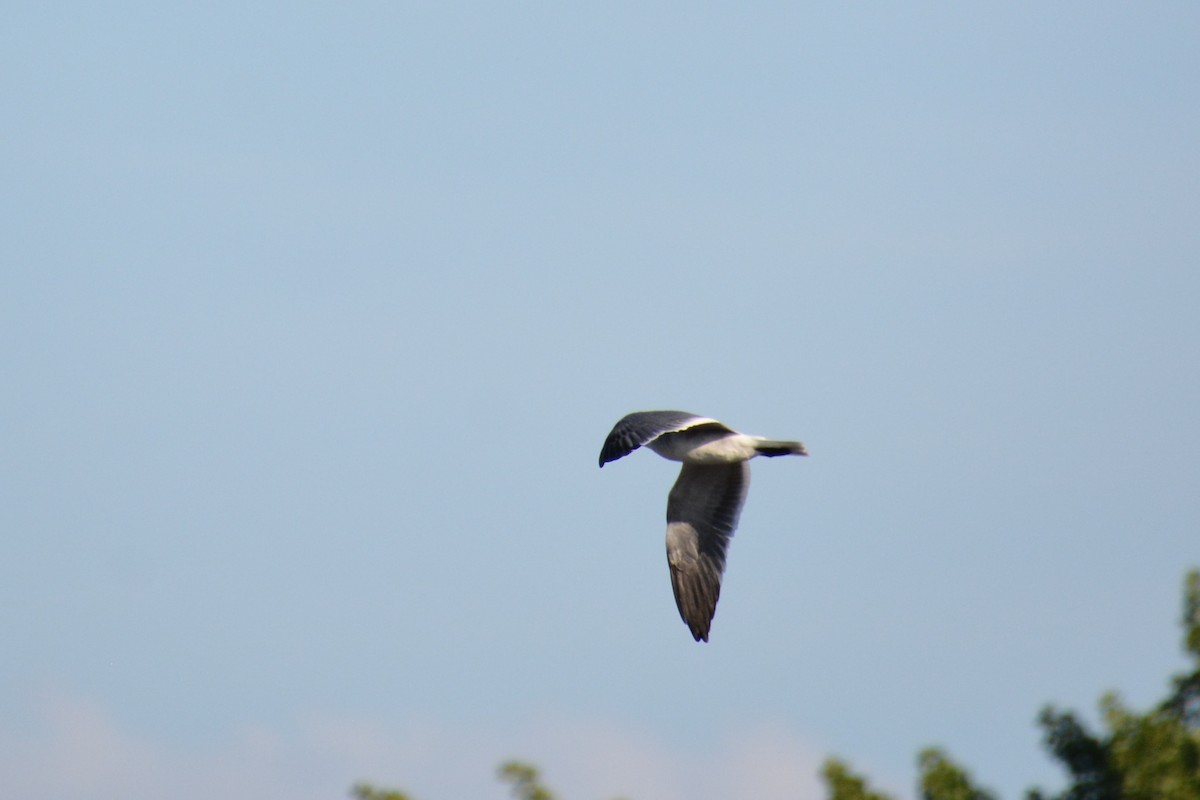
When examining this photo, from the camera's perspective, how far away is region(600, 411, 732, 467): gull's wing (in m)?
26.1

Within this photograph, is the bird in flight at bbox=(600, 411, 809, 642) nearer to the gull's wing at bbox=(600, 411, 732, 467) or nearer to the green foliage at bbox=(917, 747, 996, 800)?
the gull's wing at bbox=(600, 411, 732, 467)

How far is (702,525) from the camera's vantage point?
29391 mm

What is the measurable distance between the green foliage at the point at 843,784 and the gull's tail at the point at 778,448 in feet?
21.8

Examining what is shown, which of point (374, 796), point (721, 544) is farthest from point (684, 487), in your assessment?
point (374, 796)

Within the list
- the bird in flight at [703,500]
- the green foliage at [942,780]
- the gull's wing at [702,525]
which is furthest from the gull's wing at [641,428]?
the green foliage at [942,780]

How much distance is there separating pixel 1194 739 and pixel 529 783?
9.33m

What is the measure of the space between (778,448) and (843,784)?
6984 millimetres

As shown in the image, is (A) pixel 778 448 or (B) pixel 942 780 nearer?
(A) pixel 778 448

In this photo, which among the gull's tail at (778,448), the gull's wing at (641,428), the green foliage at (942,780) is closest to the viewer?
the gull's wing at (641,428)

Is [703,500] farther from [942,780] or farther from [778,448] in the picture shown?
[942,780]

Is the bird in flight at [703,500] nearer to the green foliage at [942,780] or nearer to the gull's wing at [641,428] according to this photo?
the gull's wing at [641,428]

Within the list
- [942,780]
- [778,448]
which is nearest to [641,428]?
[778,448]

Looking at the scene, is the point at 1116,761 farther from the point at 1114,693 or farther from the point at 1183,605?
the point at 1183,605

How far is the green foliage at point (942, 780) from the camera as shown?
33.5 meters
